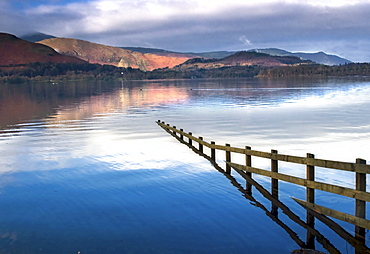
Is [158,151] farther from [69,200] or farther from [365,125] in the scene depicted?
[365,125]

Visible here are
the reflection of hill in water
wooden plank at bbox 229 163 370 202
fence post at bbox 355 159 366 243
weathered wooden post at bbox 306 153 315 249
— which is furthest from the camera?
the reflection of hill in water

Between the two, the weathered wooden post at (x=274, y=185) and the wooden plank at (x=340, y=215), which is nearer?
the wooden plank at (x=340, y=215)

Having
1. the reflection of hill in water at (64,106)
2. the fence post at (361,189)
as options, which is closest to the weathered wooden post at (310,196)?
the fence post at (361,189)

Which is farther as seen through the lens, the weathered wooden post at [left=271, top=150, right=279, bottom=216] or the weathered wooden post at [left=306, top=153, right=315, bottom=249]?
the weathered wooden post at [left=271, top=150, right=279, bottom=216]

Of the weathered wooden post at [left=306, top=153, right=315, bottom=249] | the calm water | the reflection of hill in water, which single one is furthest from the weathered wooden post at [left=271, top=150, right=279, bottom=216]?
the reflection of hill in water

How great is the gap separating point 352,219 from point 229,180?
8.47m

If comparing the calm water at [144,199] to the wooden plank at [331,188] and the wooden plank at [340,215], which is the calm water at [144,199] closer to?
the wooden plank at [340,215]

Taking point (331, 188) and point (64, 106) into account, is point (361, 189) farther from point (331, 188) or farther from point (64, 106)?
point (64, 106)

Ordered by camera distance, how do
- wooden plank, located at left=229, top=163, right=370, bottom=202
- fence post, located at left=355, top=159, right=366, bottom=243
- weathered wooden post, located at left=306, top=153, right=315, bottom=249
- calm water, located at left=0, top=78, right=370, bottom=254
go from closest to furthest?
1. wooden plank, located at left=229, top=163, right=370, bottom=202
2. fence post, located at left=355, top=159, right=366, bottom=243
3. calm water, located at left=0, top=78, right=370, bottom=254
4. weathered wooden post, located at left=306, top=153, right=315, bottom=249

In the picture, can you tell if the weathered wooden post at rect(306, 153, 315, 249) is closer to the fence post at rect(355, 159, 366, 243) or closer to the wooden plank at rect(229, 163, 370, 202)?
the wooden plank at rect(229, 163, 370, 202)

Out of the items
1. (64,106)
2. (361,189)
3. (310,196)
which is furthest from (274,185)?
(64,106)

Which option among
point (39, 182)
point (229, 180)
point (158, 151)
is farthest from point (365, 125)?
point (39, 182)

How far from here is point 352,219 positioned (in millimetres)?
13211

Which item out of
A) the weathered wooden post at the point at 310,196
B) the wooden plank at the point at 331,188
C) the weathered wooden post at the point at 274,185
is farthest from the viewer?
the weathered wooden post at the point at 274,185
